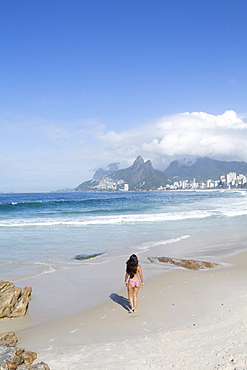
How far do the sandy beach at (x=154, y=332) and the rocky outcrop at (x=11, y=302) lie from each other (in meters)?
0.22

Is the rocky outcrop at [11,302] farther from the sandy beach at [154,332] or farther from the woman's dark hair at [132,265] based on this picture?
the woman's dark hair at [132,265]

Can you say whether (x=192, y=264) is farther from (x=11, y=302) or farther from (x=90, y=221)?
(x=90, y=221)

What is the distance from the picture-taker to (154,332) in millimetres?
5781

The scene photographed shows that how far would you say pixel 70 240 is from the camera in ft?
61.2

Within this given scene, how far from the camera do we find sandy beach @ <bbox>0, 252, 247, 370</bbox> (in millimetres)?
4594

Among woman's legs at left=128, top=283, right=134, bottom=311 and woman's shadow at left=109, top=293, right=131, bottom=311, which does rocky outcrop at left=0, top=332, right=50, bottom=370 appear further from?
woman's shadow at left=109, top=293, right=131, bottom=311

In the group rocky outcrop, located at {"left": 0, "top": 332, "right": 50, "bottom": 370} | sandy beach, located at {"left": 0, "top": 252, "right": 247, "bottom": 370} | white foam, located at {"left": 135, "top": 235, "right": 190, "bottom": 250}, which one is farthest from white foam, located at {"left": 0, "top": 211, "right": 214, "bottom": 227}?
rocky outcrop, located at {"left": 0, "top": 332, "right": 50, "bottom": 370}

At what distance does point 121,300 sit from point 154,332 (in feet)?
7.98

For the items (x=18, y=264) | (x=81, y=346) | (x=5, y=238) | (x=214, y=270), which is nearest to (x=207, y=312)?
(x=81, y=346)

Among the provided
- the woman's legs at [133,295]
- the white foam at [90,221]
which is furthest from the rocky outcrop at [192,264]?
the white foam at [90,221]

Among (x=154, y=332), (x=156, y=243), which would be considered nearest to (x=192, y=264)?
(x=156, y=243)

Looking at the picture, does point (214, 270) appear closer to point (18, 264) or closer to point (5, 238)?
point (18, 264)

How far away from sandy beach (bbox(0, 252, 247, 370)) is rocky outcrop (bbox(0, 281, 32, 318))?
223 mm

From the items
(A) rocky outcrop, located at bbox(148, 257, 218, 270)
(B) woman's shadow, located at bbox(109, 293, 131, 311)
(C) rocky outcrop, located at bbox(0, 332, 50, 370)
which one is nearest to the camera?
(C) rocky outcrop, located at bbox(0, 332, 50, 370)
